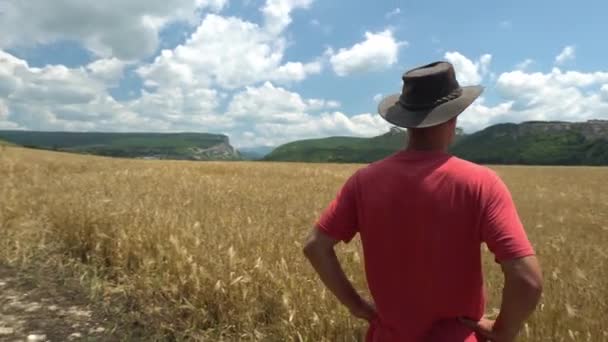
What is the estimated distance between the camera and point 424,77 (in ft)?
8.11

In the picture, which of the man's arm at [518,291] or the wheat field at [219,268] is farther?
the wheat field at [219,268]

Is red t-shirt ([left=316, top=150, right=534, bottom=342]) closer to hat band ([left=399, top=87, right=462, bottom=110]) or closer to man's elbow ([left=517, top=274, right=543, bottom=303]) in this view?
man's elbow ([left=517, top=274, right=543, bottom=303])

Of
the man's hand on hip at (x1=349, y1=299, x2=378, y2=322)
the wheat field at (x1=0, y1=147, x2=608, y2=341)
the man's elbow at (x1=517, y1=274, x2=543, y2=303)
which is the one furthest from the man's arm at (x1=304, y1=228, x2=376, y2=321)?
the wheat field at (x1=0, y1=147, x2=608, y2=341)

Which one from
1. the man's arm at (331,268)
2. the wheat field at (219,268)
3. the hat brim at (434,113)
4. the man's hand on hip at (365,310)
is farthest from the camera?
the wheat field at (219,268)

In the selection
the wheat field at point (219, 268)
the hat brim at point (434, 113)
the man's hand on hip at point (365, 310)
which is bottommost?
the wheat field at point (219, 268)

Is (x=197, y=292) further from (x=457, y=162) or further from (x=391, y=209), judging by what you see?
(x=457, y=162)

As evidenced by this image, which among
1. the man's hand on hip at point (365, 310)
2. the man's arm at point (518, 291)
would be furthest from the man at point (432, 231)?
the man's hand on hip at point (365, 310)

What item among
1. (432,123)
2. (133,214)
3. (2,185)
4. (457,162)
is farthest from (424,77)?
(2,185)

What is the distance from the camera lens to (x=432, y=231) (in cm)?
232

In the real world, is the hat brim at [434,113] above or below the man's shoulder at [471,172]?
above

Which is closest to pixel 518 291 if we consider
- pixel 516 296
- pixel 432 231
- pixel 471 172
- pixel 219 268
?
pixel 516 296

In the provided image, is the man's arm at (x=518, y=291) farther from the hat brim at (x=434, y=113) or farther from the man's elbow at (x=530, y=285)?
the hat brim at (x=434, y=113)

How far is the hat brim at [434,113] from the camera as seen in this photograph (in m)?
2.38

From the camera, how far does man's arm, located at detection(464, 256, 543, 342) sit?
6.93 feet
